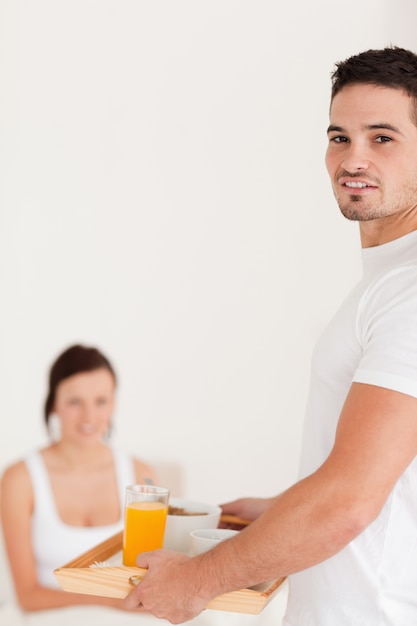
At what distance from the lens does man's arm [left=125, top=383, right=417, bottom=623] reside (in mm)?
962

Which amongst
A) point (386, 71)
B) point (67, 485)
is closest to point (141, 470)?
point (67, 485)

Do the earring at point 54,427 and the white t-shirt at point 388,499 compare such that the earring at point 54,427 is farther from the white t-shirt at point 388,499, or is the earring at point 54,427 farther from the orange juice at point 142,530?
the white t-shirt at point 388,499

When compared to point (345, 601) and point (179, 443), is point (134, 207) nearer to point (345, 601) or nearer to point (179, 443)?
point (179, 443)

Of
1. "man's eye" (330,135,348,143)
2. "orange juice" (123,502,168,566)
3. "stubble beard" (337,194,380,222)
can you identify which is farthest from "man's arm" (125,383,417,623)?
"man's eye" (330,135,348,143)

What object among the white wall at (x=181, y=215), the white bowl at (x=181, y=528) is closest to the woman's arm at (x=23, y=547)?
the white wall at (x=181, y=215)

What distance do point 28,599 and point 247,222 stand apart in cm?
142

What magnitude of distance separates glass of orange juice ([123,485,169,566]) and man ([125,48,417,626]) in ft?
0.23

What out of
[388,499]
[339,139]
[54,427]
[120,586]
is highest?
[339,139]

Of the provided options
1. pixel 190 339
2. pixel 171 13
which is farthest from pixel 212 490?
pixel 171 13

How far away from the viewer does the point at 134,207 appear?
3.04 meters

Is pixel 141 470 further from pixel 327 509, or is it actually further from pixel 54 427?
pixel 327 509

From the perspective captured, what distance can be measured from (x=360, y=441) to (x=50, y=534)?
1790 millimetres

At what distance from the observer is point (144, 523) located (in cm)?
120

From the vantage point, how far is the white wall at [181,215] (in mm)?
2854
